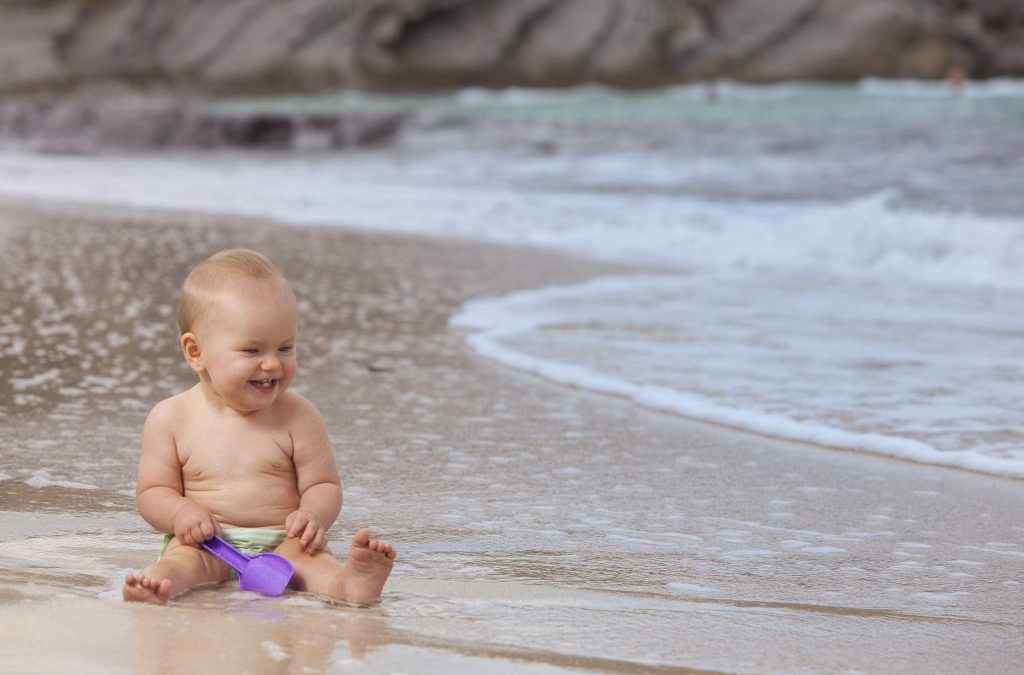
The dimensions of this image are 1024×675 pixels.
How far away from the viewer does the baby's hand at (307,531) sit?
7.13 feet

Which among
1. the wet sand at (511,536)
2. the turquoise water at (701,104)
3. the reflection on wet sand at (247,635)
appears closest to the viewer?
the reflection on wet sand at (247,635)

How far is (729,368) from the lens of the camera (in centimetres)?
416

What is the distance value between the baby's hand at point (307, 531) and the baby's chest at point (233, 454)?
132 millimetres

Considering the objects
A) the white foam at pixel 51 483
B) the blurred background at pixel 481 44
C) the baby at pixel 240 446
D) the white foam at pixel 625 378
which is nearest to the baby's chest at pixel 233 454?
the baby at pixel 240 446

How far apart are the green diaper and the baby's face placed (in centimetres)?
20

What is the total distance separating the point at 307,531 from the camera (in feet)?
7.15

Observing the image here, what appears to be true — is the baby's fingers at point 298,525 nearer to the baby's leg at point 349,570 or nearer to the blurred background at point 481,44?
the baby's leg at point 349,570

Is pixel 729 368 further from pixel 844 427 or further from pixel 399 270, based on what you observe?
pixel 399 270

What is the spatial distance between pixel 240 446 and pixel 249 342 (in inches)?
7.5

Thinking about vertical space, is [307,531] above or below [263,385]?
below

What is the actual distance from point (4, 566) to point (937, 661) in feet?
4.45

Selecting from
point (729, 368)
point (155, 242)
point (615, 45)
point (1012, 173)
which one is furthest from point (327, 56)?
point (729, 368)

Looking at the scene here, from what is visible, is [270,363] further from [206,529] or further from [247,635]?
[247,635]

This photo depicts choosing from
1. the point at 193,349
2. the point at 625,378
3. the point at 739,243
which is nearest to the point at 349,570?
the point at 193,349
